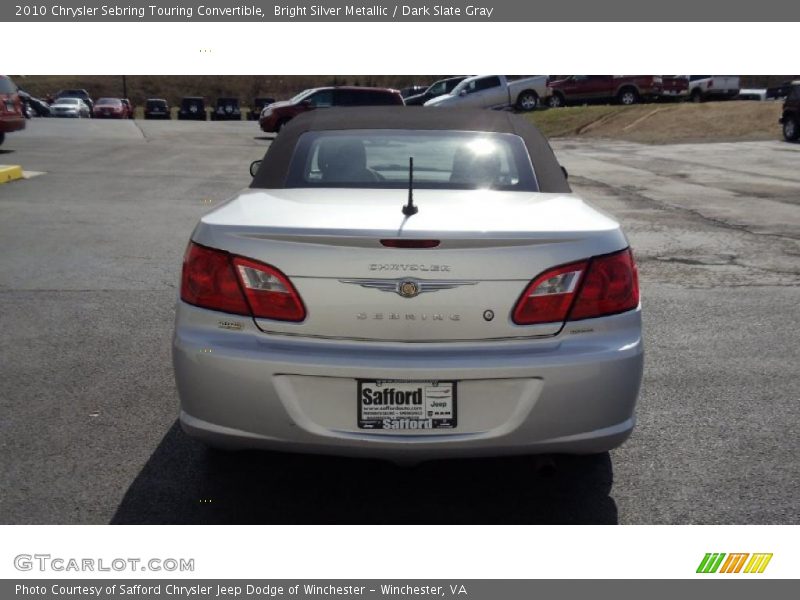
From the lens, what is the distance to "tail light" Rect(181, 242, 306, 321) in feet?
10.7

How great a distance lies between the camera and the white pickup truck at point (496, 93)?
34.9m

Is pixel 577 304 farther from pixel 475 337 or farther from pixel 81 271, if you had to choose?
pixel 81 271

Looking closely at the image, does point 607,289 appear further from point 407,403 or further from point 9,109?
point 9,109

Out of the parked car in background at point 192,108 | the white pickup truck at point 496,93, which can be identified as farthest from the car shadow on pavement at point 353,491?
the parked car in background at point 192,108

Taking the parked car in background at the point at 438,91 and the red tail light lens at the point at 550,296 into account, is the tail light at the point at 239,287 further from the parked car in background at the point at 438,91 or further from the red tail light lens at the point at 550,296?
the parked car in background at the point at 438,91

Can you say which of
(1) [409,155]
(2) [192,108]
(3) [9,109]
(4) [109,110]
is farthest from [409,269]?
(2) [192,108]

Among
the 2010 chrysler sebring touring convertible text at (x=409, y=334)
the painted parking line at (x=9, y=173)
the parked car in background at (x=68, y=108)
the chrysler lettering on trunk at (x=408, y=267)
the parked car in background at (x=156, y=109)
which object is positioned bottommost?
the parked car in background at (x=156, y=109)

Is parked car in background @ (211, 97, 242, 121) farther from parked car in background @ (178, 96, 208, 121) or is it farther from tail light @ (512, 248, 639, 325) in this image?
tail light @ (512, 248, 639, 325)

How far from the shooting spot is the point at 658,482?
392 cm

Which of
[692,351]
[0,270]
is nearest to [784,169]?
[692,351]

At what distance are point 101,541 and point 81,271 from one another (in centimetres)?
532

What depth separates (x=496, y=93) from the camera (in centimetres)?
3638

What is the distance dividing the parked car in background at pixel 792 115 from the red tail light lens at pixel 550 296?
1016 inches

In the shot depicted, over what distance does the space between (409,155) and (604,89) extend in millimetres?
37486
